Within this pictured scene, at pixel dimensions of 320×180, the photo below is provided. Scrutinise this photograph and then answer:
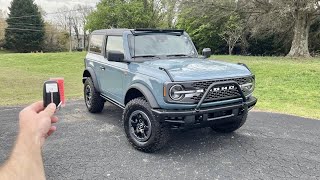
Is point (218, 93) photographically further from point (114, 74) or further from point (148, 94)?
point (114, 74)

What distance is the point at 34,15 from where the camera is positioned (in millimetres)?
46531

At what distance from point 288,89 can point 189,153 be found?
6.65 meters

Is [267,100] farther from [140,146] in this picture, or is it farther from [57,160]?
[57,160]

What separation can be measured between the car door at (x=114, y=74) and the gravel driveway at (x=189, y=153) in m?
0.69

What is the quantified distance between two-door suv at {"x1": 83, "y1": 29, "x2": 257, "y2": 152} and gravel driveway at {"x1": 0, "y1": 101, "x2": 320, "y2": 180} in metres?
0.33

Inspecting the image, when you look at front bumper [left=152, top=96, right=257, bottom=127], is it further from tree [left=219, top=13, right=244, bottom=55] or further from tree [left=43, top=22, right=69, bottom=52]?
tree [left=43, top=22, right=69, bottom=52]

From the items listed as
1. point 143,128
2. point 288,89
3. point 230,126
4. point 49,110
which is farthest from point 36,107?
point 288,89

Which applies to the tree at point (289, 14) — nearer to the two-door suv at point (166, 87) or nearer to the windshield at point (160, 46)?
the windshield at point (160, 46)

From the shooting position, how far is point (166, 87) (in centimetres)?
400

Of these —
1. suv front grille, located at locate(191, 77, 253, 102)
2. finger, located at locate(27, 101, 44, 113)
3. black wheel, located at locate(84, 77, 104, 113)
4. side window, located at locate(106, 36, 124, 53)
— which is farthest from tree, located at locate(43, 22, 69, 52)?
finger, located at locate(27, 101, 44, 113)

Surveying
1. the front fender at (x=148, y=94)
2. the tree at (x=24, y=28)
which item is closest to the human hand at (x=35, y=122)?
the front fender at (x=148, y=94)

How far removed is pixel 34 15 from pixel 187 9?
33.4 m

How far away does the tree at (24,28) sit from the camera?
1740 inches

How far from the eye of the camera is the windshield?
5301 mm
